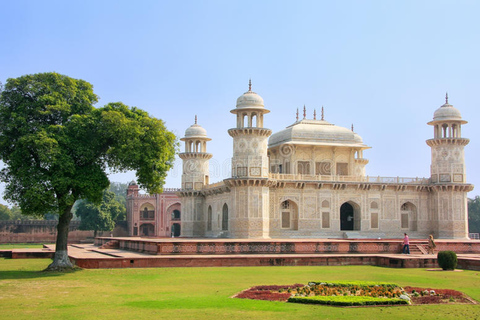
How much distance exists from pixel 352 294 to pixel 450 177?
25.5 m

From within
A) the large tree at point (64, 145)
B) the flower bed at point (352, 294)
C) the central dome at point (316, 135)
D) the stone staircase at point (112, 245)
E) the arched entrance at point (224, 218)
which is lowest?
the flower bed at point (352, 294)

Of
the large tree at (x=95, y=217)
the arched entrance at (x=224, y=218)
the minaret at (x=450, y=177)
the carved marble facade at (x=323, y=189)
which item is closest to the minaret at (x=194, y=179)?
the carved marble facade at (x=323, y=189)

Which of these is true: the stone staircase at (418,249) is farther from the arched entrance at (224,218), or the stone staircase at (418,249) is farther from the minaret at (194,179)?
the minaret at (194,179)

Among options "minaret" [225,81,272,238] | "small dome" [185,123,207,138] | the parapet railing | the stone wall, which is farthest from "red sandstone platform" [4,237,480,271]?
the stone wall

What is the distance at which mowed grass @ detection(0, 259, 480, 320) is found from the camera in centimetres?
1012

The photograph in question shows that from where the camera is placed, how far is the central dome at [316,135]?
3684 centimetres

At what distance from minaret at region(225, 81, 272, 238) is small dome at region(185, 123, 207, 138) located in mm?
8737

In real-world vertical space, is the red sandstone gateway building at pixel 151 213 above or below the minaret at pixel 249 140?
below

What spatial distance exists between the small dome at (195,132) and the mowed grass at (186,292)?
21752 millimetres

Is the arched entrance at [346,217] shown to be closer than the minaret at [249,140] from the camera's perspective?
No

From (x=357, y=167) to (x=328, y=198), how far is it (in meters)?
7.17

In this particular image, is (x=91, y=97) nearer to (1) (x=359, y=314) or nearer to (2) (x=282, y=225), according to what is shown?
(1) (x=359, y=314)

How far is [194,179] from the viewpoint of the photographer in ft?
134

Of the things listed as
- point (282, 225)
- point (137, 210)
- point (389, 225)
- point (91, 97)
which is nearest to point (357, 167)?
point (389, 225)
